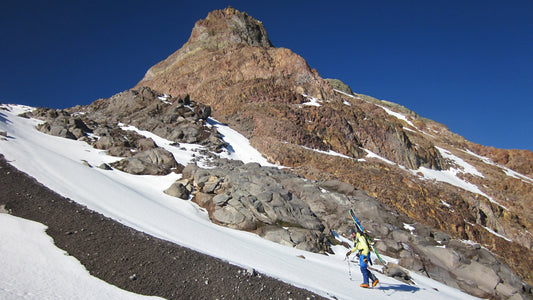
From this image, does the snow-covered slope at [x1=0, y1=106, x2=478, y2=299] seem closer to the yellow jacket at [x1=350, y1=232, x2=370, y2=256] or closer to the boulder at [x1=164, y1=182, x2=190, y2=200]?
the boulder at [x1=164, y1=182, x2=190, y2=200]

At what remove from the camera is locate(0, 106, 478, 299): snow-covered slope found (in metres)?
8.89

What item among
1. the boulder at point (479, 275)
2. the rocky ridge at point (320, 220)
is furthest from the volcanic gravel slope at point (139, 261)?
the boulder at point (479, 275)

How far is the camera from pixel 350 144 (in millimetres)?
41031

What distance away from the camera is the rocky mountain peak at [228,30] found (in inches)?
2953

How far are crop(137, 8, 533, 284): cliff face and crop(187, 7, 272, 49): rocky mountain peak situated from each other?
35 centimetres

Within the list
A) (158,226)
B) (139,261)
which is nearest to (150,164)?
(158,226)

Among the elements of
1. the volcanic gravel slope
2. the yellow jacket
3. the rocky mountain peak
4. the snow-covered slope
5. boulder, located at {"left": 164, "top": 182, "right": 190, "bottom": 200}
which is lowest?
the volcanic gravel slope

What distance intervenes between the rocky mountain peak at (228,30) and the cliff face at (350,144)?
0.35 metres

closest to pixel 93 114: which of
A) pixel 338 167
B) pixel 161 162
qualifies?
pixel 161 162

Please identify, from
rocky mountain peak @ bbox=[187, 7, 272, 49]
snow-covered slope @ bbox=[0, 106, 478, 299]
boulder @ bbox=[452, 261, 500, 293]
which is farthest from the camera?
rocky mountain peak @ bbox=[187, 7, 272, 49]

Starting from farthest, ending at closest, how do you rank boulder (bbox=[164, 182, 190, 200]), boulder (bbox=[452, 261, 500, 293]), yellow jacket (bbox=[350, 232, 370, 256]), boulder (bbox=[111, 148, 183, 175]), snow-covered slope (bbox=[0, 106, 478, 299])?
boulder (bbox=[111, 148, 183, 175]) < boulder (bbox=[164, 182, 190, 200]) < boulder (bbox=[452, 261, 500, 293]) < yellow jacket (bbox=[350, 232, 370, 256]) < snow-covered slope (bbox=[0, 106, 478, 299])

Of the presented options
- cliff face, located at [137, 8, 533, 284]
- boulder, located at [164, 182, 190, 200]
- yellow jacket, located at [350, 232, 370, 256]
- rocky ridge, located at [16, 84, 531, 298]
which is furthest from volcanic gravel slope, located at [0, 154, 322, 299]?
cliff face, located at [137, 8, 533, 284]

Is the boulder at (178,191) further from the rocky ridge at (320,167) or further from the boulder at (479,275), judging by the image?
the boulder at (479,275)

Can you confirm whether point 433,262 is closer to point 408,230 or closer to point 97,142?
point 408,230
